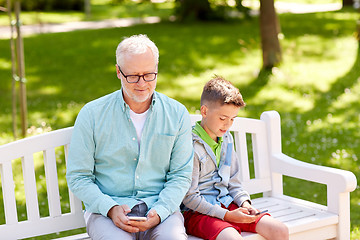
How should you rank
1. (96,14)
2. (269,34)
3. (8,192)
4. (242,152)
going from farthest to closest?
(96,14) → (269,34) → (242,152) → (8,192)

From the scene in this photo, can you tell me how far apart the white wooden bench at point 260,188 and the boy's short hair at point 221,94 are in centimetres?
37

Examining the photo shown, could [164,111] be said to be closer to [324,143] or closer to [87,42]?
[324,143]

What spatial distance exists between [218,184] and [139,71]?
93cm

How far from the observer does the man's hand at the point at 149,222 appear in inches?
125

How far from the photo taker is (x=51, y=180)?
3582 mm

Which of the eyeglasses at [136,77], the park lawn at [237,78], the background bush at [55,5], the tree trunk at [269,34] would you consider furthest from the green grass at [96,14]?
the eyeglasses at [136,77]

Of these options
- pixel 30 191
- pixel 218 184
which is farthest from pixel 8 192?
pixel 218 184

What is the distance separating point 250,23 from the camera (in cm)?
1667

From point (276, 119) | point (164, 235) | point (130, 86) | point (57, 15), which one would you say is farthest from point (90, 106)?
point (57, 15)

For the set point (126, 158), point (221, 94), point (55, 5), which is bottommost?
point (126, 158)

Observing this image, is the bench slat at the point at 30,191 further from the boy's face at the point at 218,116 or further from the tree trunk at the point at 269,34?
the tree trunk at the point at 269,34

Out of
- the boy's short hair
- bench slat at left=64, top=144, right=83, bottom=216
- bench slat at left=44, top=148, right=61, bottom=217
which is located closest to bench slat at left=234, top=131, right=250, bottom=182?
the boy's short hair

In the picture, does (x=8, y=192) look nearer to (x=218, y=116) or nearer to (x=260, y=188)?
(x=218, y=116)

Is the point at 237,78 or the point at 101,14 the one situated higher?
the point at 101,14
